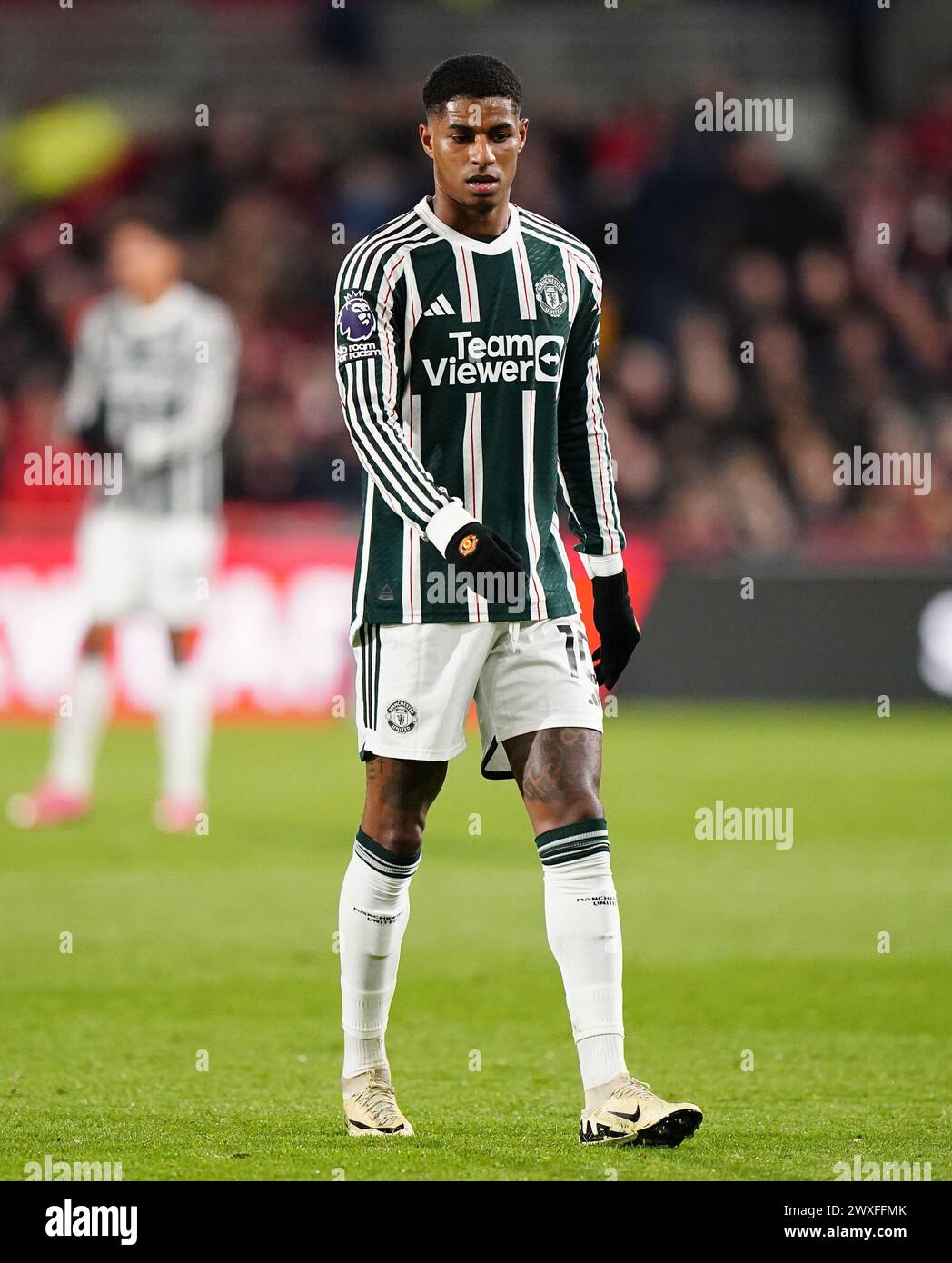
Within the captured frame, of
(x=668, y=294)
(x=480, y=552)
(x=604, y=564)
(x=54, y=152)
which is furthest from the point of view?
(x=54, y=152)

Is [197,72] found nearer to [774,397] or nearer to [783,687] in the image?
[774,397]

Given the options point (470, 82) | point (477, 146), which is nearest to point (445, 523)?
point (477, 146)

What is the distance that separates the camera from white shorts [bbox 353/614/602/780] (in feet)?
14.4

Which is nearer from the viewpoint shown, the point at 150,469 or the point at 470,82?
the point at 470,82

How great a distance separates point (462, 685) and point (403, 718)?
0.47 ft

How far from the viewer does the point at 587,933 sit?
4.29 m

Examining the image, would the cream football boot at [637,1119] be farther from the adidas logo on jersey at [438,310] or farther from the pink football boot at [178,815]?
the pink football boot at [178,815]

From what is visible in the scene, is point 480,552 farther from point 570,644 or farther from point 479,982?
point 479,982

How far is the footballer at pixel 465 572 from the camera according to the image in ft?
14.2

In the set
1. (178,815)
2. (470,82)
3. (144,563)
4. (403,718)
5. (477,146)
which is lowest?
(178,815)

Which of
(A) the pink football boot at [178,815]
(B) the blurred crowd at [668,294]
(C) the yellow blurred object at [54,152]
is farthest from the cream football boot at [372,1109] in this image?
(C) the yellow blurred object at [54,152]

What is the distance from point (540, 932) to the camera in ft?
24.0

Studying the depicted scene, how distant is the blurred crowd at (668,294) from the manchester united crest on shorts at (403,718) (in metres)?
9.85

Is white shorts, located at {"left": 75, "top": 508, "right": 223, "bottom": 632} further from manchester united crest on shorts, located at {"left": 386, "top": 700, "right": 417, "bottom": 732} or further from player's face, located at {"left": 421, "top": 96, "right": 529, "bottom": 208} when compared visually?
player's face, located at {"left": 421, "top": 96, "right": 529, "bottom": 208}
